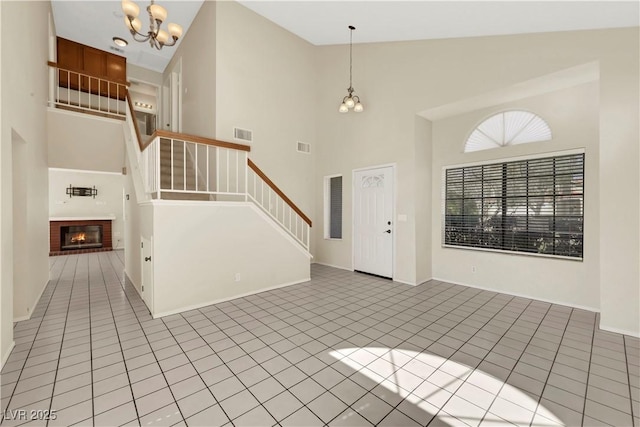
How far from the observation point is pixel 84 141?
538 cm

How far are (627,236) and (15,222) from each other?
281 inches

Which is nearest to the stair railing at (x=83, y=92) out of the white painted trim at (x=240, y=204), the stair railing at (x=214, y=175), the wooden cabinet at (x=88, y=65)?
the wooden cabinet at (x=88, y=65)

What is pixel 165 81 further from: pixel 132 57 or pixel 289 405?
pixel 289 405

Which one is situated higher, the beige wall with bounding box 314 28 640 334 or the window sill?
the beige wall with bounding box 314 28 640 334

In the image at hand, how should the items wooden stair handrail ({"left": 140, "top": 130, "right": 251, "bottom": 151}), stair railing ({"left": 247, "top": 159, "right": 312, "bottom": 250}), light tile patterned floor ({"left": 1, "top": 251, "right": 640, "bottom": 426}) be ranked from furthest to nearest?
stair railing ({"left": 247, "top": 159, "right": 312, "bottom": 250}) → wooden stair handrail ({"left": 140, "top": 130, "right": 251, "bottom": 151}) → light tile patterned floor ({"left": 1, "top": 251, "right": 640, "bottom": 426})

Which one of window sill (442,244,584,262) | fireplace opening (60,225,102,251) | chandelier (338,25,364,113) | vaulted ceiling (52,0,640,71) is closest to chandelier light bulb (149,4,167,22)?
vaulted ceiling (52,0,640,71)

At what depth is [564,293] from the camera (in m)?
3.92

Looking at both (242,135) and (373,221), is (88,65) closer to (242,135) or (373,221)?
(242,135)

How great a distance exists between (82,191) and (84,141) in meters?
4.79

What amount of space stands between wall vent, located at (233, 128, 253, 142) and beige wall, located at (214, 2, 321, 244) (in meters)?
0.08

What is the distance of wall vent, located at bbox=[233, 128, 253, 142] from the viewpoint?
5.37m

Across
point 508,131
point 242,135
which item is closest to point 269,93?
point 242,135

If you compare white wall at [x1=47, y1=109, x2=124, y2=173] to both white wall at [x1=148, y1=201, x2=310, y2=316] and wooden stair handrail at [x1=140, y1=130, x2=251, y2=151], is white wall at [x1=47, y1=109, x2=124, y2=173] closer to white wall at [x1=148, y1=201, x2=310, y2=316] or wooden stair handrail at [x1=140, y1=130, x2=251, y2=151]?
wooden stair handrail at [x1=140, y1=130, x2=251, y2=151]

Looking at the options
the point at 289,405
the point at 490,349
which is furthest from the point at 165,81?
the point at 490,349
